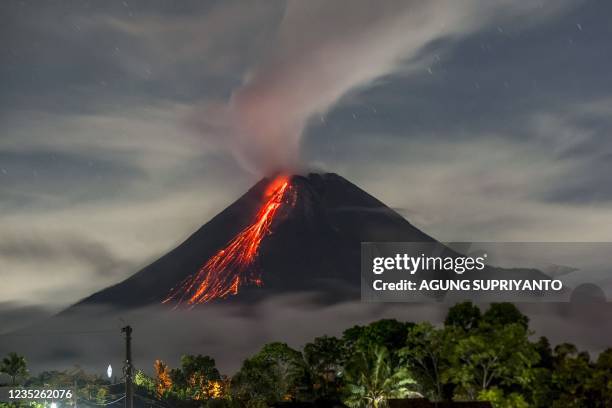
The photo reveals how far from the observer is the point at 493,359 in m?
54.6

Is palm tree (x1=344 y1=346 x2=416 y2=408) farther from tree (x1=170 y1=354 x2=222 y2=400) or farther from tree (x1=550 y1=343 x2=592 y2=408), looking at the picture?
tree (x1=170 y1=354 x2=222 y2=400)

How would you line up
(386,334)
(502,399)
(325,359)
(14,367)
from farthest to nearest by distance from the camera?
(14,367), (325,359), (386,334), (502,399)

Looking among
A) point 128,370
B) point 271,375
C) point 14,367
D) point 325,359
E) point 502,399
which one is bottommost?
point 502,399

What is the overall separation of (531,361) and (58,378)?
8178 cm

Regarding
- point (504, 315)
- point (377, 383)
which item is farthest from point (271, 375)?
point (504, 315)

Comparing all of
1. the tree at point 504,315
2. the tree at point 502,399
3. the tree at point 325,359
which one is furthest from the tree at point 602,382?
the tree at point 325,359

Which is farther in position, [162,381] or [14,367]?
[162,381]

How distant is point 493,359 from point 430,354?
5000 mm

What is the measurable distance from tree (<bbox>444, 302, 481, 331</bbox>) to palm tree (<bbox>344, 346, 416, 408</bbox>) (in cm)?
445

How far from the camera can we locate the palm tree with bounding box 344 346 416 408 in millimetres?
57250

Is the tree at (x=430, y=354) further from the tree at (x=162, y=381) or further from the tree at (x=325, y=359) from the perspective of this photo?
the tree at (x=162, y=381)

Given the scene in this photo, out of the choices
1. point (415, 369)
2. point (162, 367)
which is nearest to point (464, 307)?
point (415, 369)

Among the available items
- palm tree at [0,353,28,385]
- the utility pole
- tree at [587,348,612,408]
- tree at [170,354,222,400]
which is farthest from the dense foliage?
tree at [170,354,222,400]

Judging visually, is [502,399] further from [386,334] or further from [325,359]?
[325,359]
